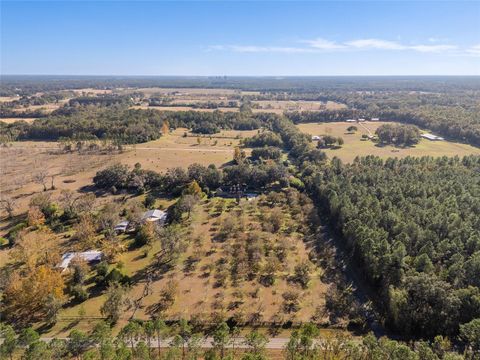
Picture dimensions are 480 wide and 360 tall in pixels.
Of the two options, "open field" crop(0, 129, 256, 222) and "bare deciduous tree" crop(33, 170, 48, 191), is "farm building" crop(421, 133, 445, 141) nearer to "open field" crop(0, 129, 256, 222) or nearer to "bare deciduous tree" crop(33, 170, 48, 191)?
"open field" crop(0, 129, 256, 222)

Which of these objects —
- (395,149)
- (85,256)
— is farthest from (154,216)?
(395,149)

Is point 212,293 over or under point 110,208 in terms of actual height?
under

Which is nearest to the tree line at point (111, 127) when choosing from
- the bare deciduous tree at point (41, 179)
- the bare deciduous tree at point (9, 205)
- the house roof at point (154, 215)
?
the bare deciduous tree at point (41, 179)

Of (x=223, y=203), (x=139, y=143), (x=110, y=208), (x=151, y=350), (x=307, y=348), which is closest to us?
(x=307, y=348)

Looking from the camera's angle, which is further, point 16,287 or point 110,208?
point 110,208

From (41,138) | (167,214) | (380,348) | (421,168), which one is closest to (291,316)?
(380,348)

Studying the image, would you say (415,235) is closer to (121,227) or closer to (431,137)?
(121,227)

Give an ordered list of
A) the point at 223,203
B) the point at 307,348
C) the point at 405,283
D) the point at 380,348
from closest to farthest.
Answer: the point at 380,348 < the point at 307,348 < the point at 405,283 < the point at 223,203

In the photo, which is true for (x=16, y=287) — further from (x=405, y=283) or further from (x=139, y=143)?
(x=139, y=143)
